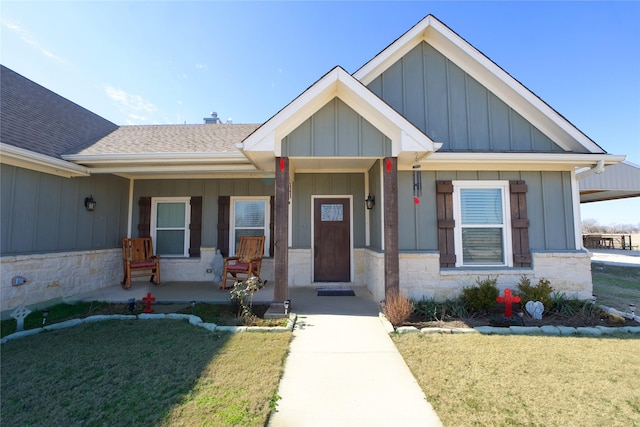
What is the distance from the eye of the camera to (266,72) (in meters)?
8.70

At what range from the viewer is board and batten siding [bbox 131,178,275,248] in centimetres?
717

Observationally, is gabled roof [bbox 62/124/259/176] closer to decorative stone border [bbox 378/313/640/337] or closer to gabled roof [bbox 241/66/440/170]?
gabled roof [bbox 241/66/440/170]

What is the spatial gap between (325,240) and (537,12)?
7.66 metres

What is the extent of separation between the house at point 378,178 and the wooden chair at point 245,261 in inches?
33.0

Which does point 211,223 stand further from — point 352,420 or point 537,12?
point 537,12

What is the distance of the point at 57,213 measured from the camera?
17.7 feet

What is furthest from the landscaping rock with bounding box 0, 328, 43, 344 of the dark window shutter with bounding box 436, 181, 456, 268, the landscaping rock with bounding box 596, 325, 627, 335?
the landscaping rock with bounding box 596, 325, 627, 335

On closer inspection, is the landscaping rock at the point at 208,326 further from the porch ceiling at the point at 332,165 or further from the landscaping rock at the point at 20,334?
the porch ceiling at the point at 332,165

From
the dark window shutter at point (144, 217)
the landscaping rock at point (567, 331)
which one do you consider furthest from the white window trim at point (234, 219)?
the landscaping rock at point (567, 331)

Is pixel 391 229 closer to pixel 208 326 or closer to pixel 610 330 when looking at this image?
pixel 208 326

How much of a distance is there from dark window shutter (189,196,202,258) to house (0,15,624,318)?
4.55ft

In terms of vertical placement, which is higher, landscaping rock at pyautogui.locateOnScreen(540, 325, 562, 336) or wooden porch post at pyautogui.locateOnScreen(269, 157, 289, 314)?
wooden porch post at pyautogui.locateOnScreen(269, 157, 289, 314)

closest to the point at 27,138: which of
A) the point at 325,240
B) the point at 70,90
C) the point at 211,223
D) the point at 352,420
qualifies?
the point at 211,223

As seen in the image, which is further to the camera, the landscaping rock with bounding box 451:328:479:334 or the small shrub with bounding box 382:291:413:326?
the small shrub with bounding box 382:291:413:326
